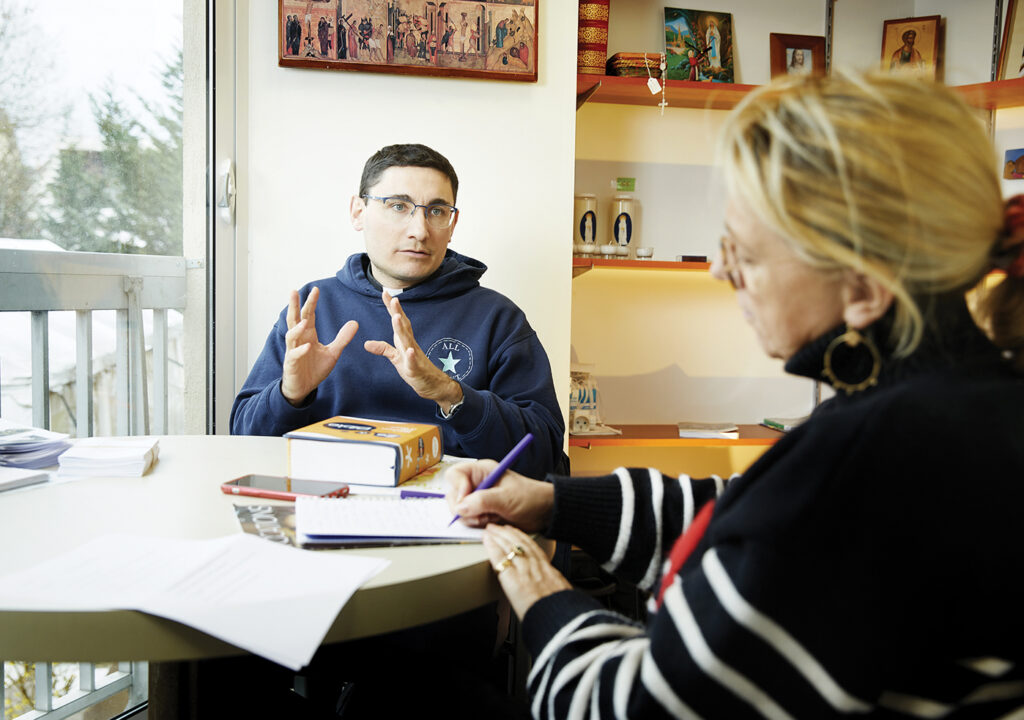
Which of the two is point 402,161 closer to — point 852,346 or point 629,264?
point 629,264

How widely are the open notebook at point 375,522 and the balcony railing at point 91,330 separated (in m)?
0.98

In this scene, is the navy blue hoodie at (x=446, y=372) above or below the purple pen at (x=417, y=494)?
above

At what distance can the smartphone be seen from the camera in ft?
3.60

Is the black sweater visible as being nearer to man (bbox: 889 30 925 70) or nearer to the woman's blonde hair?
the woman's blonde hair

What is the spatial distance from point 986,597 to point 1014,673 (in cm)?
7

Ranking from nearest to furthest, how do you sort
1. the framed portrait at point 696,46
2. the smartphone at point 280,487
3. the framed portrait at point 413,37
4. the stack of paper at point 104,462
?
the smartphone at point 280,487 → the stack of paper at point 104,462 → the framed portrait at point 413,37 → the framed portrait at point 696,46

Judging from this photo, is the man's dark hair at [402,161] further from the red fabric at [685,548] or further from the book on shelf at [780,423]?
the book on shelf at [780,423]

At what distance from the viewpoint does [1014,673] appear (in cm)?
58

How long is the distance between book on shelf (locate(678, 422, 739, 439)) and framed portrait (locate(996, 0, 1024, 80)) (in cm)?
168

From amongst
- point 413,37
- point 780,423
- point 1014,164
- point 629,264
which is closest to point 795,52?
point 1014,164

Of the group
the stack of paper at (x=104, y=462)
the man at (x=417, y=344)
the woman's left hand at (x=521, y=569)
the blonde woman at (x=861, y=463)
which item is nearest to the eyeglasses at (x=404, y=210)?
the man at (x=417, y=344)

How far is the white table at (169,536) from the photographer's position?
707 mm

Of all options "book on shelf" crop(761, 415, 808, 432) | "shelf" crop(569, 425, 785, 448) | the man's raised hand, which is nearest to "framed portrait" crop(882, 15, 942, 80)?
"book on shelf" crop(761, 415, 808, 432)

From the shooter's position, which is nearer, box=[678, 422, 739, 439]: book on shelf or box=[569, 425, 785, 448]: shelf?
box=[569, 425, 785, 448]: shelf
